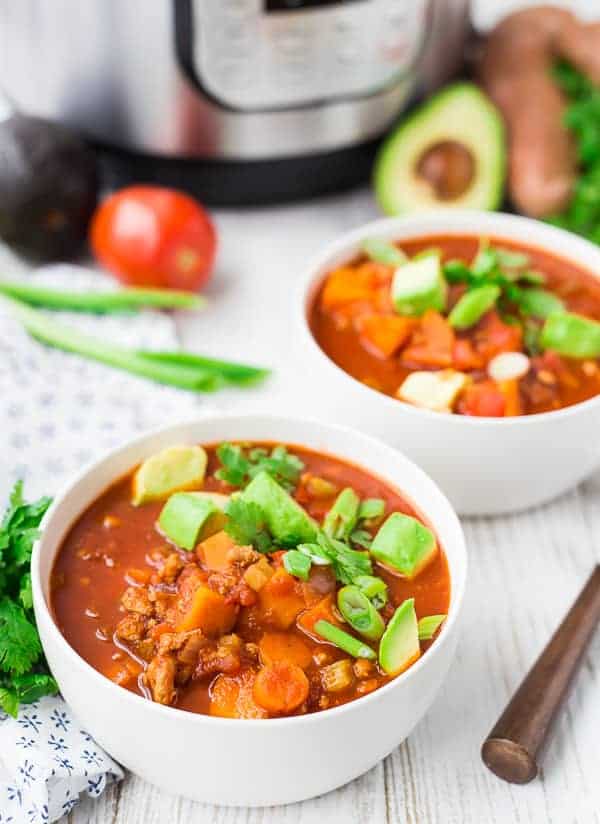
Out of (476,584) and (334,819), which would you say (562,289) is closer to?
(476,584)

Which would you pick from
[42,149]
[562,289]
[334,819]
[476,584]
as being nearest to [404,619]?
[334,819]

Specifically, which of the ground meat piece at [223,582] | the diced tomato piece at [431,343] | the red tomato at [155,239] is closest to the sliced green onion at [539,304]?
the diced tomato piece at [431,343]

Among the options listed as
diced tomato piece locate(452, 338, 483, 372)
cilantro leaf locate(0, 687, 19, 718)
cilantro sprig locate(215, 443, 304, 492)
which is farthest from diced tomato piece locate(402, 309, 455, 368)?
cilantro leaf locate(0, 687, 19, 718)

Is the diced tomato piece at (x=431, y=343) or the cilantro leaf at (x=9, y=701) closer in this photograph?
the cilantro leaf at (x=9, y=701)

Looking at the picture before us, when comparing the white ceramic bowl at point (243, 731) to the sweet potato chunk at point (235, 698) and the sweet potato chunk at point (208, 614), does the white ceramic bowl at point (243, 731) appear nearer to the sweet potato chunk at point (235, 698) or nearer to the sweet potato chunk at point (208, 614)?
the sweet potato chunk at point (235, 698)

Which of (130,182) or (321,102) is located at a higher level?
(321,102)

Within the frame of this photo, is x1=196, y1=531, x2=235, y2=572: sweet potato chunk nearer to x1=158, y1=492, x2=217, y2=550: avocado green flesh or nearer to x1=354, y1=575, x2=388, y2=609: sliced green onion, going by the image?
x1=158, y1=492, x2=217, y2=550: avocado green flesh
